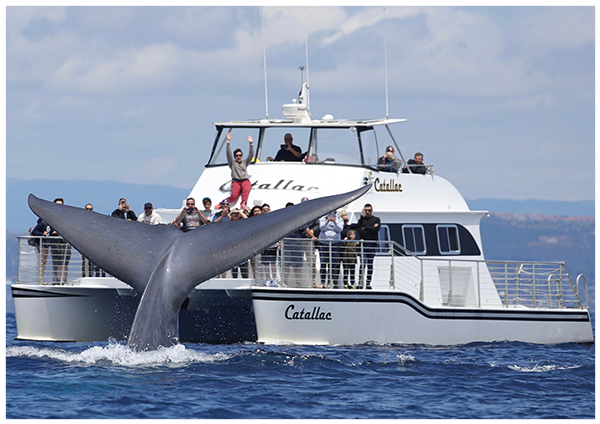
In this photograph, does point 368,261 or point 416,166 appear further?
point 416,166

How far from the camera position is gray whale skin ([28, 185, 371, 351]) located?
368 inches

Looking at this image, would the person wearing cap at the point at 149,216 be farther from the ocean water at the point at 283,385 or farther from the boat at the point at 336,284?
the ocean water at the point at 283,385

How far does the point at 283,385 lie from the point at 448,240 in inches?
357

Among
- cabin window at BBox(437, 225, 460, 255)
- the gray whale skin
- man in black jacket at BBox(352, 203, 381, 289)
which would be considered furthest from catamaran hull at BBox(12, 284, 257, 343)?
the gray whale skin

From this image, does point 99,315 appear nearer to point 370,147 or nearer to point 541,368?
point 370,147

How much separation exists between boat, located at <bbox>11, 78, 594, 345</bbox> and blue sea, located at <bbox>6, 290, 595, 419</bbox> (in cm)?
129

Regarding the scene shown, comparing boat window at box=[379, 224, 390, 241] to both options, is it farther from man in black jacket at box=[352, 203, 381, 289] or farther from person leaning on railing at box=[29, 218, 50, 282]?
person leaning on railing at box=[29, 218, 50, 282]

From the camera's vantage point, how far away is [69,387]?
32.5ft

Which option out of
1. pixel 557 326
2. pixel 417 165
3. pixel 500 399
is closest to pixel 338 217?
pixel 417 165

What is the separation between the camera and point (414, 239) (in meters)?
18.5

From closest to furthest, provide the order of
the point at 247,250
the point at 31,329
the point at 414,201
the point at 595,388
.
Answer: the point at 247,250 < the point at 595,388 < the point at 31,329 < the point at 414,201

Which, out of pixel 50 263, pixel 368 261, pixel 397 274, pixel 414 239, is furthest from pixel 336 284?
pixel 50 263

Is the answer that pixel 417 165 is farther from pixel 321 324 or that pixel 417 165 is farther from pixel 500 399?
pixel 500 399

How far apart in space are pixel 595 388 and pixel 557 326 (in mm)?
5744
